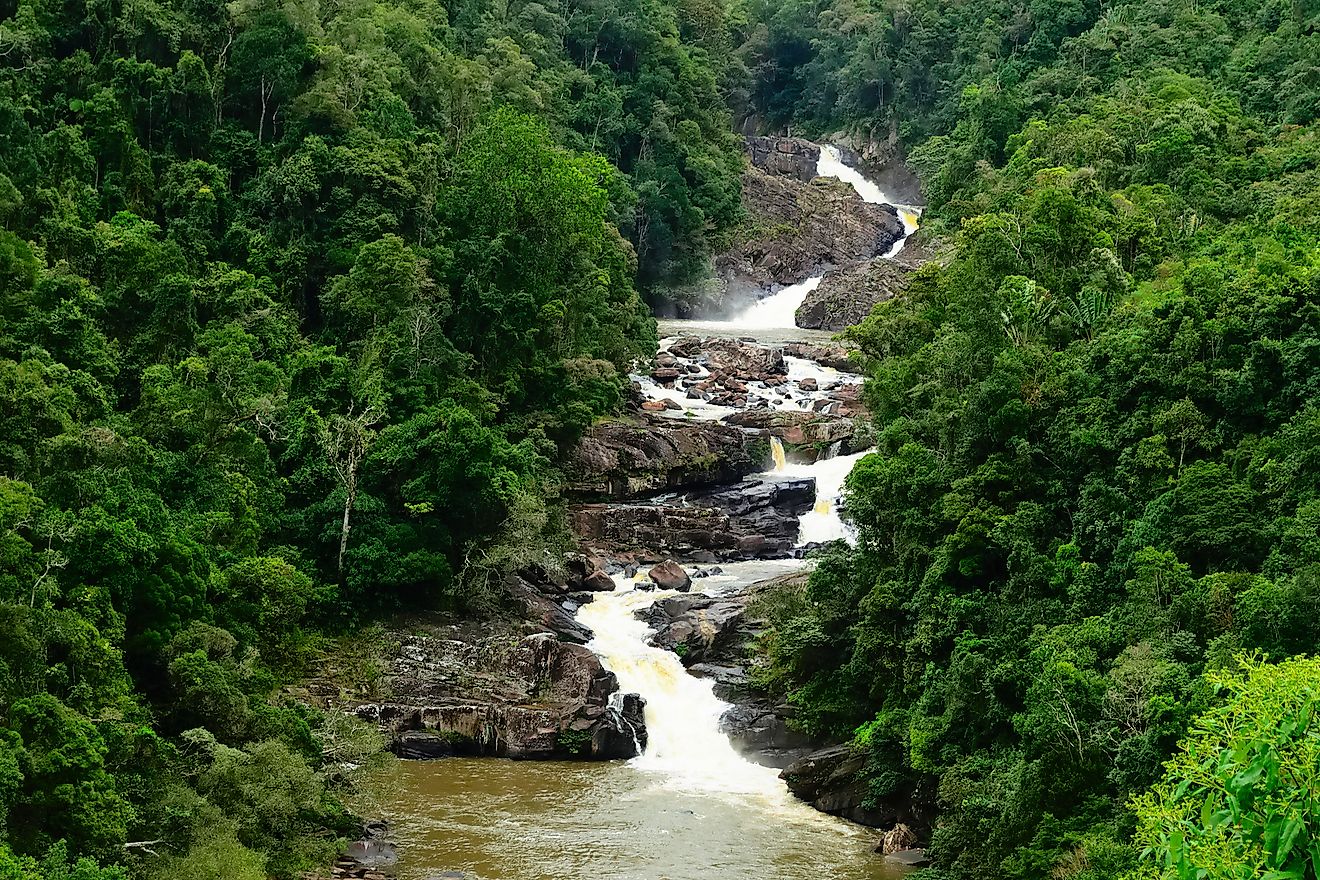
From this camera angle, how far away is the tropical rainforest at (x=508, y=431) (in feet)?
79.0

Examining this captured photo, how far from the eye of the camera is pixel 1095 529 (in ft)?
97.7

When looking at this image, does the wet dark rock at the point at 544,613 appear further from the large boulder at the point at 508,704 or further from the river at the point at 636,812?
the large boulder at the point at 508,704

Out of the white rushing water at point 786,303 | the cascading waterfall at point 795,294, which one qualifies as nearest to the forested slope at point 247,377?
the white rushing water at point 786,303

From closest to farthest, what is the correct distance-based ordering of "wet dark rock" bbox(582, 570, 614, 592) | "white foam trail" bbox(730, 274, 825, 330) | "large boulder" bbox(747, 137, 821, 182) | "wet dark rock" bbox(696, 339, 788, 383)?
"wet dark rock" bbox(582, 570, 614, 592) → "wet dark rock" bbox(696, 339, 788, 383) → "white foam trail" bbox(730, 274, 825, 330) → "large boulder" bbox(747, 137, 821, 182)

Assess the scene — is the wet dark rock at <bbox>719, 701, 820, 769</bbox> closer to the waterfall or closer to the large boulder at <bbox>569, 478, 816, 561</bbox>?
the waterfall

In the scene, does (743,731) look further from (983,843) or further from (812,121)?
(812,121)

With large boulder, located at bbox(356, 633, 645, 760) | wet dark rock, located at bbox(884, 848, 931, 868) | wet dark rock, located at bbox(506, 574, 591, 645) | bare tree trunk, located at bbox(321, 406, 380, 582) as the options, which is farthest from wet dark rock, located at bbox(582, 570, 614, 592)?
wet dark rock, located at bbox(884, 848, 931, 868)

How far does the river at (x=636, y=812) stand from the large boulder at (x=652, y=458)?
29.6ft

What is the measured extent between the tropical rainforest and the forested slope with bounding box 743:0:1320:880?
0.10 metres

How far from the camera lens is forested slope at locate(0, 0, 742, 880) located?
83.8 ft

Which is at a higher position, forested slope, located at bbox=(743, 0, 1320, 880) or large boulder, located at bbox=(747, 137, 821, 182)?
large boulder, located at bbox=(747, 137, 821, 182)

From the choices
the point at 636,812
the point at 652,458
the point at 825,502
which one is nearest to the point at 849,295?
the point at 825,502

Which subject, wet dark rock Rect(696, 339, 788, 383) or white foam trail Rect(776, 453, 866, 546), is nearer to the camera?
white foam trail Rect(776, 453, 866, 546)

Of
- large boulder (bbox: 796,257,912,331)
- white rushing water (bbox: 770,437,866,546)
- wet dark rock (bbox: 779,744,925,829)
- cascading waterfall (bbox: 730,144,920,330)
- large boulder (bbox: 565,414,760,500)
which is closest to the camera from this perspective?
wet dark rock (bbox: 779,744,925,829)
